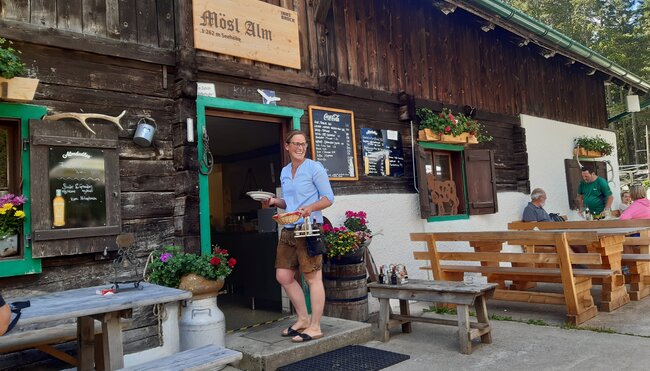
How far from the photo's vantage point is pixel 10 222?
3404 millimetres

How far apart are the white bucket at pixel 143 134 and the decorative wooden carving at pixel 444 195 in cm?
414

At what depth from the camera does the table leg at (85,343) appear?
10.6 feet

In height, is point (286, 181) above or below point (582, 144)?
below

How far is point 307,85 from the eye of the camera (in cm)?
553

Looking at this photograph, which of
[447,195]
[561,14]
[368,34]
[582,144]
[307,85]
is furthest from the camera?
[561,14]

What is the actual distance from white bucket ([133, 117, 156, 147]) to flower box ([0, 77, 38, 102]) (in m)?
0.84

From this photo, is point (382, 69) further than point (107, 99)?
Yes

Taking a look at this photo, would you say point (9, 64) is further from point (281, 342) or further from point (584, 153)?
point (584, 153)

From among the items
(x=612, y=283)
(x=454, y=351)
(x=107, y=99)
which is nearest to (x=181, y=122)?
(x=107, y=99)

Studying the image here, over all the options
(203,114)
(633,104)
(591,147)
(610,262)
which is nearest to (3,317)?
(203,114)

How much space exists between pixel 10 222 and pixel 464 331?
138 inches

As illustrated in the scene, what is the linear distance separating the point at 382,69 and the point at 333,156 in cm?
165

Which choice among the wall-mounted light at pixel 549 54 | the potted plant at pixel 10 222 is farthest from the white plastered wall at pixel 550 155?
the potted plant at pixel 10 222

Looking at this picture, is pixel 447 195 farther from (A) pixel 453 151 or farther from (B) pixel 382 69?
(B) pixel 382 69
